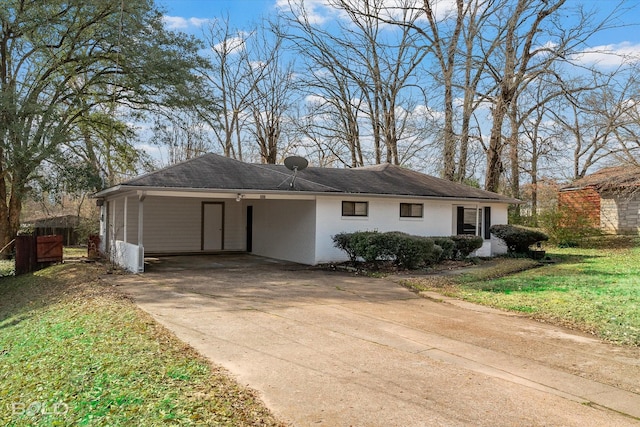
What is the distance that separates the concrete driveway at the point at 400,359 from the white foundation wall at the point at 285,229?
5309 mm

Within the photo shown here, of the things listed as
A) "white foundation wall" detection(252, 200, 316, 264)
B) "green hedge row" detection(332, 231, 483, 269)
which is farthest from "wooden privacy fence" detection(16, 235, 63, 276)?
"green hedge row" detection(332, 231, 483, 269)

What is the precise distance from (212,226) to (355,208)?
6.81 meters

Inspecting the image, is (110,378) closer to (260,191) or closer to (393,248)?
(260,191)

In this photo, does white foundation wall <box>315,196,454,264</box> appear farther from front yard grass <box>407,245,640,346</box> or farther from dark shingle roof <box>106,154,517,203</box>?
front yard grass <box>407,245,640,346</box>

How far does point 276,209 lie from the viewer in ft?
55.6

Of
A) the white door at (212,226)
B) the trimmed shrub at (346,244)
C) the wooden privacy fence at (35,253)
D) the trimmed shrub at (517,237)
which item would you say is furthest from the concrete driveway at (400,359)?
the trimmed shrub at (517,237)

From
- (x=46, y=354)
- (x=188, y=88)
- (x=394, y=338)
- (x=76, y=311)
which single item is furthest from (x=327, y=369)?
(x=188, y=88)

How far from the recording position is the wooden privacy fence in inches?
627

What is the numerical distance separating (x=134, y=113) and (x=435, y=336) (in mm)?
16240

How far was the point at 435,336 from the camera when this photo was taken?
6379mm

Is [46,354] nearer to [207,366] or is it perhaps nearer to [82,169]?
[207,366]

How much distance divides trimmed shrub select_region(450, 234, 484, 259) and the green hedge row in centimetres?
152

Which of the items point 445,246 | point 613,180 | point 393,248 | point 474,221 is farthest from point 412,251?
point 613,180

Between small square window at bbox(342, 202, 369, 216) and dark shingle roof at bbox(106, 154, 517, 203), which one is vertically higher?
dark shingle roof at bbox(106, 154, 517, 203)
